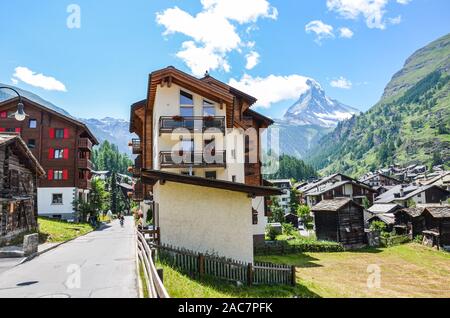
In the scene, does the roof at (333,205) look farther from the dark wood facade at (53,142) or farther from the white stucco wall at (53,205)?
the white stucco wall at (53,205)

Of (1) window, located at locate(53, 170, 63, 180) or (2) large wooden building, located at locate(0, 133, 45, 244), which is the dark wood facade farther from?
(2) large wooden building, located at locate(0, 133, 45, 244)

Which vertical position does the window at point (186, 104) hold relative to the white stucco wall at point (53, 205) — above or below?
above

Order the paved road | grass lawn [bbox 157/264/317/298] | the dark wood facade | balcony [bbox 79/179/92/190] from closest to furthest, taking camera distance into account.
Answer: the paved road
grass lawn [bbox 157/264/317/298]
the dark wood facade
balcony [bbox 79/179/92/190]

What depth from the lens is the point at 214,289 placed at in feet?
44.8

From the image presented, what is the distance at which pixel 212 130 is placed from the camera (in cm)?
2933

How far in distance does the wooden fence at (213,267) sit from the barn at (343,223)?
30.1 metres

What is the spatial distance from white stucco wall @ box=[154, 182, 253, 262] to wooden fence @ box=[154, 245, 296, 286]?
4.77 feet

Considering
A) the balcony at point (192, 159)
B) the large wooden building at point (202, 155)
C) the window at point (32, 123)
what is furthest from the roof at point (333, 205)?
the window at point (32, 123)

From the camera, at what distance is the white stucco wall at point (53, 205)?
149 ft

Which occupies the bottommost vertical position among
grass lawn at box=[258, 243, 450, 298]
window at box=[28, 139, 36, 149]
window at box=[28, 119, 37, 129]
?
grass lawn at box=[258, 243, 450, 298]

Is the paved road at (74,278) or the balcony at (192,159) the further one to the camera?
the balcony at (192,159)

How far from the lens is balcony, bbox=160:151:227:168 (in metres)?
28.2

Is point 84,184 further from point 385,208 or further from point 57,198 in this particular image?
point 385,208

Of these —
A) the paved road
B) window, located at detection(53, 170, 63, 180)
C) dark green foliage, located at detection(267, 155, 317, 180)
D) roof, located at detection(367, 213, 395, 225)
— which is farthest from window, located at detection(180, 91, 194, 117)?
dark green foliage, located at detection(267, 155, 317, 180)
